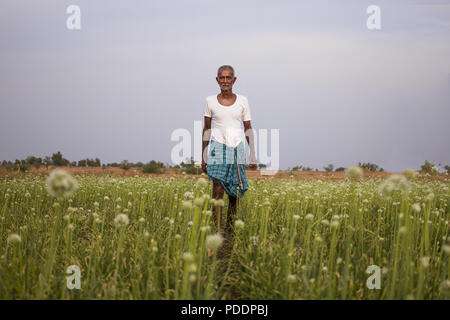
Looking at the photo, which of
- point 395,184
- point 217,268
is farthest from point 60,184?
point 395,184

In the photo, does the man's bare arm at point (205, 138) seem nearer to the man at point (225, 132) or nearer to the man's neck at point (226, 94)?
the man at point (225, 132)

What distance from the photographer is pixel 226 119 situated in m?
5.12

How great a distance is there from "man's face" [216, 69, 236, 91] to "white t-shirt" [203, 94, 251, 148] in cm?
22

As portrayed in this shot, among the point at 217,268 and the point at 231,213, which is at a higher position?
the point at 231,213

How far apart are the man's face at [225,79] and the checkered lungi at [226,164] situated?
0.82m

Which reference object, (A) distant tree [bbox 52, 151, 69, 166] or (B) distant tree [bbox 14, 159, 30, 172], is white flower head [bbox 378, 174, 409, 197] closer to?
(B) distant tree [bbox 14, 159, 30, 172]

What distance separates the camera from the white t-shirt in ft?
16.8

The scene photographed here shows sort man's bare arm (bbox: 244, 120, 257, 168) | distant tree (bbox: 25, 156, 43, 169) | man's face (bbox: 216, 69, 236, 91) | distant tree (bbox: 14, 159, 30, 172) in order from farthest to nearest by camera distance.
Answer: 1. distant tree (bbox: 25, 156, 43, 169)
2. distant tree (bbox: 14, 159, 30, 172)
3. man's bare arm (bbox: 244, 120, 257, 168)
4. man's face (bbox: 216, 69, 236, 91)

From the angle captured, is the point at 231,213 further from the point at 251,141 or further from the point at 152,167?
the point at 152,167

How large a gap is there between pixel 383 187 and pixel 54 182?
263cm

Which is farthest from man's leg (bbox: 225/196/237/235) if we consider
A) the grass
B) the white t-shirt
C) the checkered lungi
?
the white t-shirt

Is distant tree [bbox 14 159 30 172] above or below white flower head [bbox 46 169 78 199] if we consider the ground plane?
below

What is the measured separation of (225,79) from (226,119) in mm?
580
